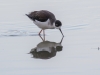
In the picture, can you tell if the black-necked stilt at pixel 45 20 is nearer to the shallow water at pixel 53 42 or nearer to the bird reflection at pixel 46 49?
the shallow water at pixel 53 42

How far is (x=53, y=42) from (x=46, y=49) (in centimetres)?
69

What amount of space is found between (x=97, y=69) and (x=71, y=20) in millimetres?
4838

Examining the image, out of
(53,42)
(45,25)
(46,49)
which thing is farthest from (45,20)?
(46,49)

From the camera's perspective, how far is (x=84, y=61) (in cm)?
920

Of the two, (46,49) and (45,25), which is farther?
(45,25)

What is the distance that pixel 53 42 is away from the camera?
11023mm

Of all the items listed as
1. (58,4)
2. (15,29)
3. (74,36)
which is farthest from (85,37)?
(58,4)

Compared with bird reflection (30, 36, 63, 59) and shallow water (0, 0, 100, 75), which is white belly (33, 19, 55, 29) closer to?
shallow water (0, 0, 100, 75)

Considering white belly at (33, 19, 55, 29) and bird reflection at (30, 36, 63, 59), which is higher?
white belly at (33, 19, 55, 29)

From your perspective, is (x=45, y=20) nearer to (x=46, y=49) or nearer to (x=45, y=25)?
(x=45, y=25)

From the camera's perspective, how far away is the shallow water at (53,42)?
8.82m

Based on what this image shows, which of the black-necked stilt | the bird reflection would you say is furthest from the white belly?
the bird reflection

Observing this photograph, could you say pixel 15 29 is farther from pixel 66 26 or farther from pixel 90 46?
pixel 90 46

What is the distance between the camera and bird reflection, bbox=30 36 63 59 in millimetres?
9805
